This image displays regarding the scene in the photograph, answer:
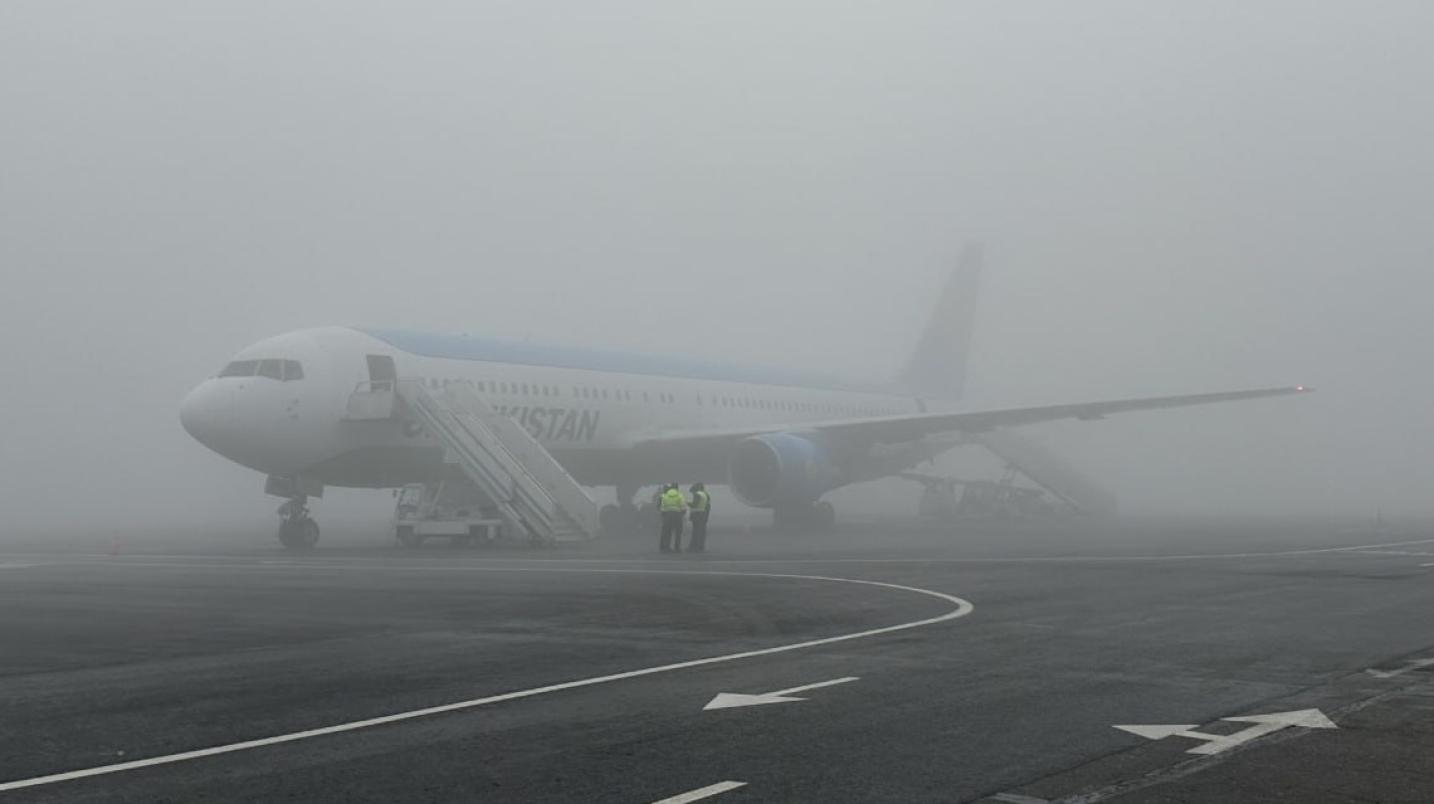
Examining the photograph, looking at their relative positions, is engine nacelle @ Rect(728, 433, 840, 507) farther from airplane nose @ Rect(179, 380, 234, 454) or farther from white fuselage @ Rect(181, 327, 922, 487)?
airplane nose @ Rect(179, 380, 234, 454)

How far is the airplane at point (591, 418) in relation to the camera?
31.4 metres

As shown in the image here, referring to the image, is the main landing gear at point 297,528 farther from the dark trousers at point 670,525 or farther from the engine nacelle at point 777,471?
the engine nacelle at point 777,471

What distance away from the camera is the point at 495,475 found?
103 ft

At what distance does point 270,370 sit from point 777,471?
1296cm

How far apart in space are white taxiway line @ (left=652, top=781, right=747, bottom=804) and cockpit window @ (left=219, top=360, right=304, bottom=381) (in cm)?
2652

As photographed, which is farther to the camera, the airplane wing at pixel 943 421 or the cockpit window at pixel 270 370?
the airplane wing at pixel 943 421

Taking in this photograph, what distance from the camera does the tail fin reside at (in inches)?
2245

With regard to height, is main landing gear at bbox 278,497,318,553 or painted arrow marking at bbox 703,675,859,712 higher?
main landing gear at bbox 278,497,318,553

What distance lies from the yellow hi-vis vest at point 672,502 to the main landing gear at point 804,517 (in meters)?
9.19

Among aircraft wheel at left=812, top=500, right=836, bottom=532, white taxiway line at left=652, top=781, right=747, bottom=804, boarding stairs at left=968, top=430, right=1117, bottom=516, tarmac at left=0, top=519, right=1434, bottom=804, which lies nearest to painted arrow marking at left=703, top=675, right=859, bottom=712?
tarmac at left=0, top=519, right=1434, bottom=804

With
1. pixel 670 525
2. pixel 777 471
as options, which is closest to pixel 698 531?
pixel 670 525

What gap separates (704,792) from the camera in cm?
657

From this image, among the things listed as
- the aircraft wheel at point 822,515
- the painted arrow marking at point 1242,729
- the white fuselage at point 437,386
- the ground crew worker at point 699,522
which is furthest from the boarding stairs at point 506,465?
the painted arrow marking at point 1242,729

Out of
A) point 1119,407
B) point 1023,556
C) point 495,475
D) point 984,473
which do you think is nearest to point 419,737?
point 1023,556
